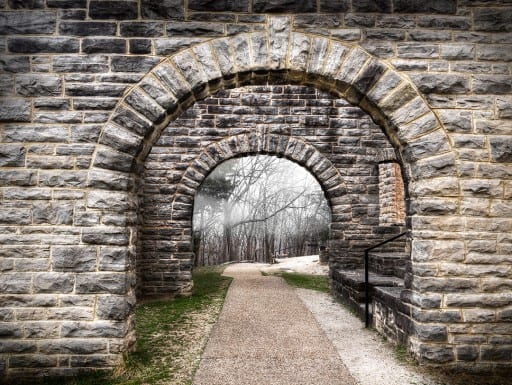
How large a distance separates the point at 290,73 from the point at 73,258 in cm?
287

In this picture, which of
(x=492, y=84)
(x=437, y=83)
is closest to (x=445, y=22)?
(x=437, y=83)

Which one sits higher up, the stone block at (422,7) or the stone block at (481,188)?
the stone block at (422,7)

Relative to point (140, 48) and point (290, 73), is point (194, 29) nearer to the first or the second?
point (140, 48)

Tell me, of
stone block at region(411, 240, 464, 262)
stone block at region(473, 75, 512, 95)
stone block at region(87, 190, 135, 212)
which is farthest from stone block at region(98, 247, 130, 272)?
stone block at region(473, 75, 512, 95)

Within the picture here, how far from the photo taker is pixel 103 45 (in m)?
4.06

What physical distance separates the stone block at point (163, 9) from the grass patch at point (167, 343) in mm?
3483

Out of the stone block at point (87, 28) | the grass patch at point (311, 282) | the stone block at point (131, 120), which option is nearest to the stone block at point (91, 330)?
the stone block at point (131, 120)

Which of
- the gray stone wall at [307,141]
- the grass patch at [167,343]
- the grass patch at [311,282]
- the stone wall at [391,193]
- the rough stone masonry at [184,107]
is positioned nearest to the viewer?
the grass patch at [167,343]

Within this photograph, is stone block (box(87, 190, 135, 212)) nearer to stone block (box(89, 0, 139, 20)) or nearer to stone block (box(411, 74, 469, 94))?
stone block (box(89, 0, 139, 20))

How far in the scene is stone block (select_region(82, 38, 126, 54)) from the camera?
406 cm

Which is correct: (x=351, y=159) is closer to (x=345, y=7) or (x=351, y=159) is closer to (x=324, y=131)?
(x=324, y=131)

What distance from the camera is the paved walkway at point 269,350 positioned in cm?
→ 392

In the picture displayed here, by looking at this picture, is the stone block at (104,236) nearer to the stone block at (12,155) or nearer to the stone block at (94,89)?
the stone block at (12,155)

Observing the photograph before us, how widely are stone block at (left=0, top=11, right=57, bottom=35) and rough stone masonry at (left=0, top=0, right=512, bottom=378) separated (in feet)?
0.05
